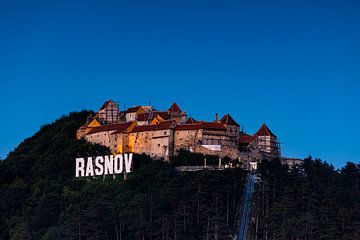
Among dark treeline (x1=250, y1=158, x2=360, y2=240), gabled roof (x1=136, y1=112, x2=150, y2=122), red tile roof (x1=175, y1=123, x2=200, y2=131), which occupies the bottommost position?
dark treeline (x1=250, y1=158, x2=360, y2=240)

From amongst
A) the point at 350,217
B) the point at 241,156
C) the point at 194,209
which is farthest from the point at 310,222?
the point at 241,156

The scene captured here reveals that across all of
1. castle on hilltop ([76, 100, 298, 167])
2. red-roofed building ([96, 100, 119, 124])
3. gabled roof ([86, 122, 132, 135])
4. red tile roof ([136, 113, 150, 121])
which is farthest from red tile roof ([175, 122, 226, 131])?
red-roofed building ([96, 100, 119, 124])

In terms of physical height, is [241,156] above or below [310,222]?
above

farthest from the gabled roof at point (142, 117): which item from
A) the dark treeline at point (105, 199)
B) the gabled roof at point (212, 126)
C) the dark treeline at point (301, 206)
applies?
the dark treeline at point (301, 206)

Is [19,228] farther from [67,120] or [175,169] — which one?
[67,120]

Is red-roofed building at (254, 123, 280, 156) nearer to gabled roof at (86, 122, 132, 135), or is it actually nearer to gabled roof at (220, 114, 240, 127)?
gabled roof at (220, 114, 240, 127)

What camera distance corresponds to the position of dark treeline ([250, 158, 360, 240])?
99.2 m

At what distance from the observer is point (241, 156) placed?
122062 millimetres

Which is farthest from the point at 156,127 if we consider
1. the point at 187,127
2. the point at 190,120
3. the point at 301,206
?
the point at 301,206

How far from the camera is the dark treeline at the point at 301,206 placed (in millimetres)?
99188

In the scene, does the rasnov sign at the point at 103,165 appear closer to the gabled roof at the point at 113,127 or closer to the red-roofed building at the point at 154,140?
the red-roofed building at the point at 154,140

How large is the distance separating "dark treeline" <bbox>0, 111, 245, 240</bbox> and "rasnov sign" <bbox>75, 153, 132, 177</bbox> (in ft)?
3.55

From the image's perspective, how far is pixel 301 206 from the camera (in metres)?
106

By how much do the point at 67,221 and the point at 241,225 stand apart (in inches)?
790
